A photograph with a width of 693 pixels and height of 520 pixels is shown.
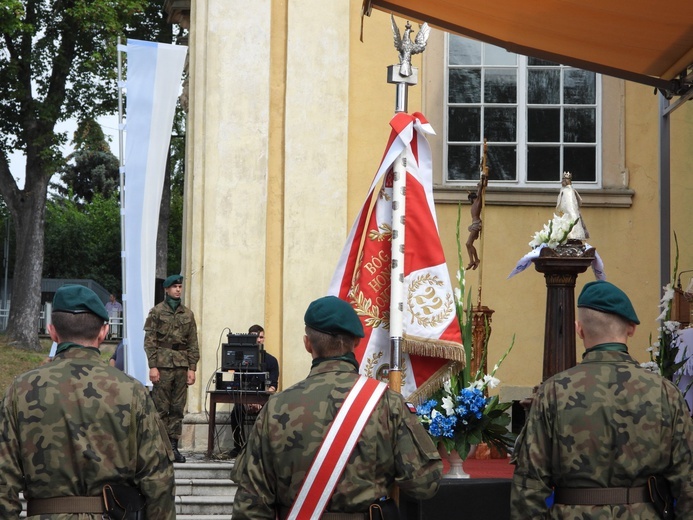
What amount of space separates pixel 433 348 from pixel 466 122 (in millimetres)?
6609

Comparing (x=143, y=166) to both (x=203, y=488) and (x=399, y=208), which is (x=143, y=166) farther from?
(x=399, y=208)

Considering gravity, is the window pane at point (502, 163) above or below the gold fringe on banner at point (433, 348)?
above

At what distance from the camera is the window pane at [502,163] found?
46.2 feet

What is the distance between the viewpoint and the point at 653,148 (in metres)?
14.0

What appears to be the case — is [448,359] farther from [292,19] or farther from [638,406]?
[292,19]

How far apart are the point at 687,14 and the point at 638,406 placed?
4178 millimetres

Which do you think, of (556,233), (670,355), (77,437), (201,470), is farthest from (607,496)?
(201,470)

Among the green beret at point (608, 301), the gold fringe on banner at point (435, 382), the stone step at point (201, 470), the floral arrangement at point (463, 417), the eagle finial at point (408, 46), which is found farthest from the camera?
the stone step at point (201, 470)

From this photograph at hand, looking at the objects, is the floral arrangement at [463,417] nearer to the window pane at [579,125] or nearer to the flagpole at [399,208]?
the flagpole at [399,208]

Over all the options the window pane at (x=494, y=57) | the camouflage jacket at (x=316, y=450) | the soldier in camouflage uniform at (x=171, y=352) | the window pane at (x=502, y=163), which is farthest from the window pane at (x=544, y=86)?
the camouflage jacket at (x=316, y=450)

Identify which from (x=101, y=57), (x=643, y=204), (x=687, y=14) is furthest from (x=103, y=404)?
(x=101, y=57)

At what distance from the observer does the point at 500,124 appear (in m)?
14.2

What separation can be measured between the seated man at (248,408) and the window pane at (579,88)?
457 cm

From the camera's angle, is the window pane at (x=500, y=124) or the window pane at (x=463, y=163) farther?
the window pane at (x=500, y=124)
